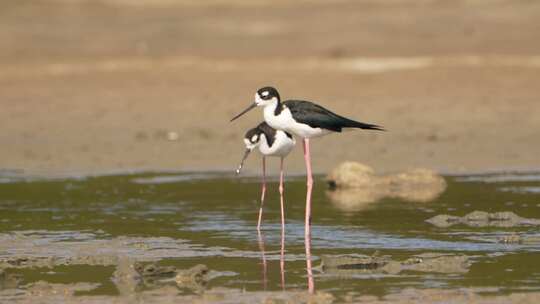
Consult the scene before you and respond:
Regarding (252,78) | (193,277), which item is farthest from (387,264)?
(252,78)

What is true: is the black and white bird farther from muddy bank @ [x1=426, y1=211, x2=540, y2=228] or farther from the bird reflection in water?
muddy bank @ [x1=426, y1=211, x2=540, y2=228]

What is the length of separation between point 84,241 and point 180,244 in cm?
76

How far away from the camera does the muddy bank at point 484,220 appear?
10.6m

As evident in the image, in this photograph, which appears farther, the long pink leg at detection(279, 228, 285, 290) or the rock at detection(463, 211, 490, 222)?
the rock at detection(463, 211, 490, 222)

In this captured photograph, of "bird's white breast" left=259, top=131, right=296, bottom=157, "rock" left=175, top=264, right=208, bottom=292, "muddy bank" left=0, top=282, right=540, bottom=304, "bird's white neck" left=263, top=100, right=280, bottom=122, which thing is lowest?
"muddy bank" left=0, top=282, right=540, bottom=304

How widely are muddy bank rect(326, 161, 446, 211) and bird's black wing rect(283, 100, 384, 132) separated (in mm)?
1954

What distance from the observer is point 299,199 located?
12.6 metres

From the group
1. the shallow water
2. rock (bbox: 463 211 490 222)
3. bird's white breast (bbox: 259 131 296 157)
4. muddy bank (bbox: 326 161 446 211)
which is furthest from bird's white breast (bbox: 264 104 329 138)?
muddy bank (bbox: 326 161 446 211)

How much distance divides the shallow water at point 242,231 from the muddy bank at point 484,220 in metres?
0.17

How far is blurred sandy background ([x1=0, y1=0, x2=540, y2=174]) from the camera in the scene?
52.1 feet

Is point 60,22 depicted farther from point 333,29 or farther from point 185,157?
point 185,157

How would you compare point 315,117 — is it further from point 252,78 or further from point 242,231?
point 252,78

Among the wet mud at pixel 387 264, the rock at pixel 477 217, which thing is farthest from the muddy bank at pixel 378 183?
the wet mud at pixel 387 264

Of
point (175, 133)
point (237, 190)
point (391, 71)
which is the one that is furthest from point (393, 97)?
point (237, 190)
